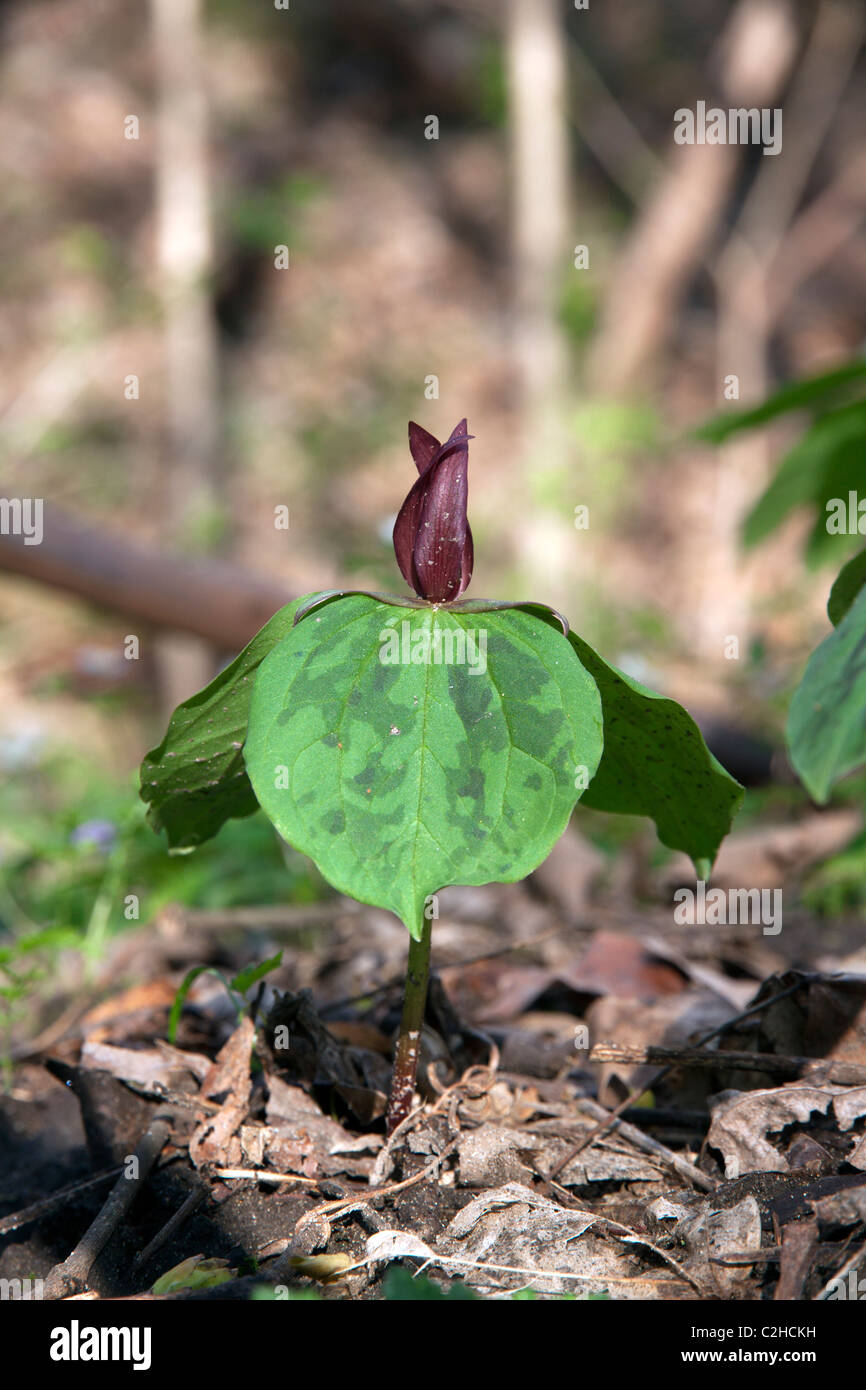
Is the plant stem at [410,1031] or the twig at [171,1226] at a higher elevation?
the plant stem at [410,1031]

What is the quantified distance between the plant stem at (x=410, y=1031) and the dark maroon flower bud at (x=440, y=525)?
37cm

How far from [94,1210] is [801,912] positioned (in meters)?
1.97

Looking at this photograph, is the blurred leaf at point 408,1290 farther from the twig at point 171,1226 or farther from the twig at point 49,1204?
the twig at point 49,1204

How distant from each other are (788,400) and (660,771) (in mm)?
1437

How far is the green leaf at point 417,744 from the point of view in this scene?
3.41 feet

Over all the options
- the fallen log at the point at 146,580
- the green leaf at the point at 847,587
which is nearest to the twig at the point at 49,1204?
the green leaf at the point at 847,587

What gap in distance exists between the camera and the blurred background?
7.52 m

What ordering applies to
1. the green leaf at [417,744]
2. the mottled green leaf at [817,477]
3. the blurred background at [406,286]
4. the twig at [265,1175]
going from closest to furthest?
1. the green leaf at [417,744]
2. the twig at [265,1175]
3. the mottled green leaf at [817,477]
4. the blurred background at [406,286]

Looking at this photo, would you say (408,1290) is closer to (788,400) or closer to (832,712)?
(832,712)

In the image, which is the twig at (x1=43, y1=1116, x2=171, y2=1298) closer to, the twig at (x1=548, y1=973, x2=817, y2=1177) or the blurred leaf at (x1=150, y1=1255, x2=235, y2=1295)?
the blurred leaf at (x1=150, y1=1255, x2=235, y2=1295)

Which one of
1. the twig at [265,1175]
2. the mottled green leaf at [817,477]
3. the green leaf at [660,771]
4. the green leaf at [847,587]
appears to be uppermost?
the mottled green leaf at [817,477]

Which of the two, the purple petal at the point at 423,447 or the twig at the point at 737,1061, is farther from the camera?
the twig at the point at 737,1061

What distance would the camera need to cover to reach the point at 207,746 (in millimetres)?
1236

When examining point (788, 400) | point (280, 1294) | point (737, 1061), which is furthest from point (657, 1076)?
point (788, 400)
